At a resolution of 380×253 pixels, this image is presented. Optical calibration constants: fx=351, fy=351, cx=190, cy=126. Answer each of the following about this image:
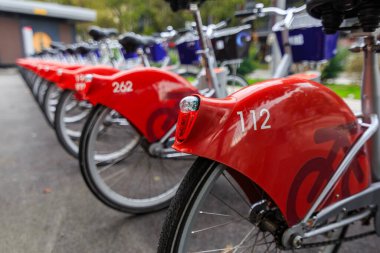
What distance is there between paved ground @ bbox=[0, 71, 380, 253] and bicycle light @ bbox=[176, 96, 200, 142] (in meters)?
1.04

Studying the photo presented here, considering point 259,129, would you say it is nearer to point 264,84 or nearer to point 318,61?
point 264,84

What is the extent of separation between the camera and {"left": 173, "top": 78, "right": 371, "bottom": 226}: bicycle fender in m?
1.06

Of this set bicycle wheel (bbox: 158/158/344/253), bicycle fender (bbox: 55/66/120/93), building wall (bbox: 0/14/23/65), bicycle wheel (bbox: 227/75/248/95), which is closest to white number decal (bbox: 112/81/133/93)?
bicycle fender (bbox: 55/66/120/93)

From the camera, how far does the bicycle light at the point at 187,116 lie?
106 cm

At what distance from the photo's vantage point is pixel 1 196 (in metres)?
2.67

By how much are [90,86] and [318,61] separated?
202cm

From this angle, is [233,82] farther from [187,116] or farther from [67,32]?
[67,32]

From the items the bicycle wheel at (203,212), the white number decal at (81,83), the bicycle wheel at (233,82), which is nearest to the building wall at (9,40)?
the bicycle wheel at (233,82)

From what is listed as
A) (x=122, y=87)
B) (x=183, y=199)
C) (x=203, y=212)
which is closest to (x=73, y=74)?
(x=122, y=87)

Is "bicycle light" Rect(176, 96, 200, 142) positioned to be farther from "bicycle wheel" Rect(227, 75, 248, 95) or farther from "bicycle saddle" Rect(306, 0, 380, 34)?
"bicycle wheel" Rect(227, 75, 248, 95)

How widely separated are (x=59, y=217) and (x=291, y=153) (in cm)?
173

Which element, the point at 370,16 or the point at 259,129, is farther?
the point at 370,16

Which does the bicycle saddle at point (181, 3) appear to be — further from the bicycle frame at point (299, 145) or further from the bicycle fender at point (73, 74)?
the bicycle frame at point (299, 145)

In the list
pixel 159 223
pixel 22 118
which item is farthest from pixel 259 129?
pixel 22 118
